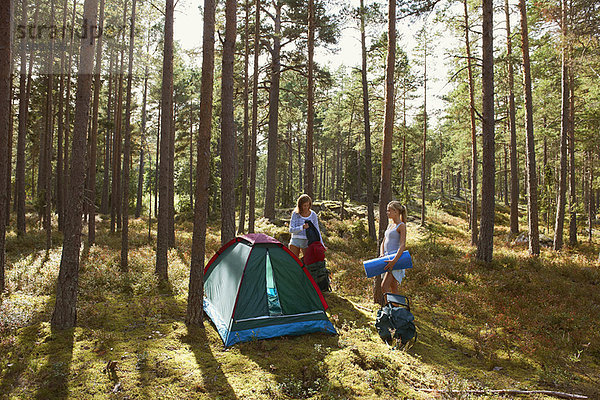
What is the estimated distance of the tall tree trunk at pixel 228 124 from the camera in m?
7.64

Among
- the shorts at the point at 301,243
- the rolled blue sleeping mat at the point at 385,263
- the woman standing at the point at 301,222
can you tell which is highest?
the woman standing at the point at 301,222

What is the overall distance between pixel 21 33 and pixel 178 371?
18.6 metres

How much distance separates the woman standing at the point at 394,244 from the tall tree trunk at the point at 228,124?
14.5 feet

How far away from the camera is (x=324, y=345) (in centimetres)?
586

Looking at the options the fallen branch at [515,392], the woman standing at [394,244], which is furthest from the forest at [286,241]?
the woman standing at [394,244]

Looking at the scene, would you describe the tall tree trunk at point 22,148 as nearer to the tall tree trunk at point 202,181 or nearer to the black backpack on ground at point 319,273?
the tall tree trunk at point 202,181

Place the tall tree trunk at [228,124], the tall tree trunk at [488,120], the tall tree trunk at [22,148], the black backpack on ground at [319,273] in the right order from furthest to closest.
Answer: the tall tree trunk at [22,148] → the tall tree trunk at [488,120] → the black backpack on ground at [319,273] → the tall tree trunk at [228,124]

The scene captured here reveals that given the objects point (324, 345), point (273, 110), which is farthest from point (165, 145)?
point (273, 110)

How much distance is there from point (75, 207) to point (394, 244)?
5.97 metres

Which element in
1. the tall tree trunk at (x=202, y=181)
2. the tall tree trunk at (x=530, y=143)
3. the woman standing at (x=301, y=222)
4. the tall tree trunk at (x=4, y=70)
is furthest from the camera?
Answer: the tall tree trunk at (x=530, y=143)

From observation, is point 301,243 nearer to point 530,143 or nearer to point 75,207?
point 75,207

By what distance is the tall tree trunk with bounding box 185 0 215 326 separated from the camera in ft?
20.6

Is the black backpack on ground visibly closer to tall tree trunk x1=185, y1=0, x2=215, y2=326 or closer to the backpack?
the backpack

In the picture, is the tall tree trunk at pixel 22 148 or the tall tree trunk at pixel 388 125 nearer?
the tall tree trunk at pixel 388 125
